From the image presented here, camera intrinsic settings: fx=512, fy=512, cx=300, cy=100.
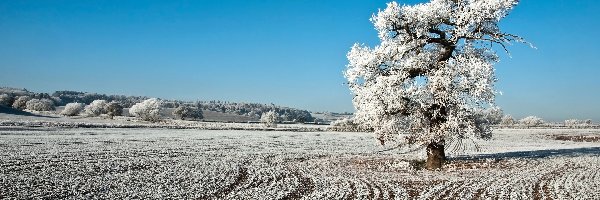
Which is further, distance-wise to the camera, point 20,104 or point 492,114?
point 20,104

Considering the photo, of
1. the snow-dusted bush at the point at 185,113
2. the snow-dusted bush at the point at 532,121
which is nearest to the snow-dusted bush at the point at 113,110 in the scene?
the snow-dusted bush at the point at 185,113

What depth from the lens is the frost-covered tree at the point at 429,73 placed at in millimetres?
26953

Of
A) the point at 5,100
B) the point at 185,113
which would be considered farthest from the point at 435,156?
the point at 5,100

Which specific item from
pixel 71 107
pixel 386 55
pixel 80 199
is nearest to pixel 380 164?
pixel 386 55

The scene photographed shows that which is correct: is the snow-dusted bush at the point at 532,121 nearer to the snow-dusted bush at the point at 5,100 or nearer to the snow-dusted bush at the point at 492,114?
the snow-dusted bush at the point at 492,114

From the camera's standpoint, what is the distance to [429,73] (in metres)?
27.9

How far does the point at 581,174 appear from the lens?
26.2 metres

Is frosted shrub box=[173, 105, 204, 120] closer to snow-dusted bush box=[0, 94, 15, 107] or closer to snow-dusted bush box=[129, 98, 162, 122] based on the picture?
snow-dusted bush box=[129, 98, 162, 122]

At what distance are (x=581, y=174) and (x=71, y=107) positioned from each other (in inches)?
5449

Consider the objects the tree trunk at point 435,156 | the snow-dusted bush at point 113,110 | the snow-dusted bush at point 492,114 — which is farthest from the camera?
the snow-dusted bush at point 113,110

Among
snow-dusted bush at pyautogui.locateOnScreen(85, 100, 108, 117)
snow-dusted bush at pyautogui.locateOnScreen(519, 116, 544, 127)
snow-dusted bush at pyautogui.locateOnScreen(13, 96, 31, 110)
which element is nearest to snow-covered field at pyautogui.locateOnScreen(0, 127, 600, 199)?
snow-dusted bush at pyautogui.locateOnScreen(85, 100, 108, 117)

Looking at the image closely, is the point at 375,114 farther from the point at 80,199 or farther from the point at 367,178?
the point at 80,199

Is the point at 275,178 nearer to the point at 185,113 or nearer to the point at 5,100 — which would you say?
the point at 185,113

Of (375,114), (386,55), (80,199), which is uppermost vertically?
(386,55)
